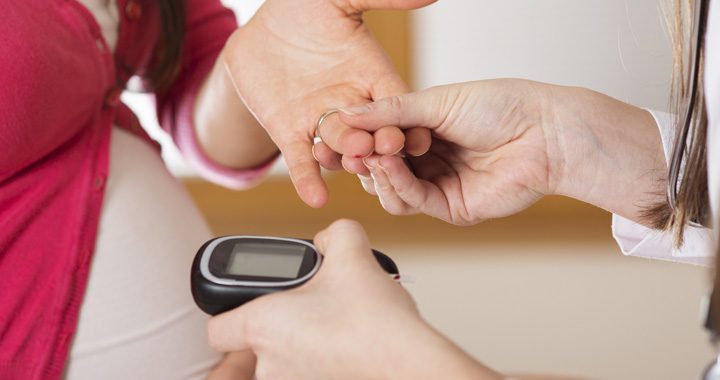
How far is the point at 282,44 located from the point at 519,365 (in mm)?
1089

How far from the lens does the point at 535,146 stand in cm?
69

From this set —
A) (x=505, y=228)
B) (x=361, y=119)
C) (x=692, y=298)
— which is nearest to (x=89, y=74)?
(x=361, y=119)

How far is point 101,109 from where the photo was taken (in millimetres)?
854

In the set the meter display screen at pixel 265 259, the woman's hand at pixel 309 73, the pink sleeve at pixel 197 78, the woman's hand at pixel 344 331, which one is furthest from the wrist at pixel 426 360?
the pink sleeve at pixel 197 78

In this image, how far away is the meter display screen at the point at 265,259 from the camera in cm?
55

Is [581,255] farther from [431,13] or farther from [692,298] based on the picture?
[431,13]

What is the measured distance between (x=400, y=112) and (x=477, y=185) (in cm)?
11

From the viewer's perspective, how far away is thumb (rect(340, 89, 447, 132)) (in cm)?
64

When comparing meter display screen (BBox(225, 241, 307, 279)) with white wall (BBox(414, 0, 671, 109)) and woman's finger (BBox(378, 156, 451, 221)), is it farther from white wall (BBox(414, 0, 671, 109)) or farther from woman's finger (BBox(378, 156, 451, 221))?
white wall (BBox(414, 0, 671, 109))

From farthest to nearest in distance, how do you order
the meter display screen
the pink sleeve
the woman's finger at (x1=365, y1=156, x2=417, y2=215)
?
the pink sleeve → the woman's finger at (x1=365, y1=156, x2=417, y2=215) → the meter display screen

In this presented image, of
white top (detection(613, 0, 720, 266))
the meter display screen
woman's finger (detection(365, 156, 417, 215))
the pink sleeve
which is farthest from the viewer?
the pink sleeve

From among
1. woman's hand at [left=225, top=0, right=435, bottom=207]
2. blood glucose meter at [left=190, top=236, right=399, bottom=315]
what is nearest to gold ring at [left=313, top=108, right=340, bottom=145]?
woman's hand at [left=225, top=0, right=435, bottom=207]

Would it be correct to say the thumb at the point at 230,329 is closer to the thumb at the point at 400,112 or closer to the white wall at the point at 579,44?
the thumb at the point at 400,112

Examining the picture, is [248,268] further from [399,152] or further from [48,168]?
[48,168]
